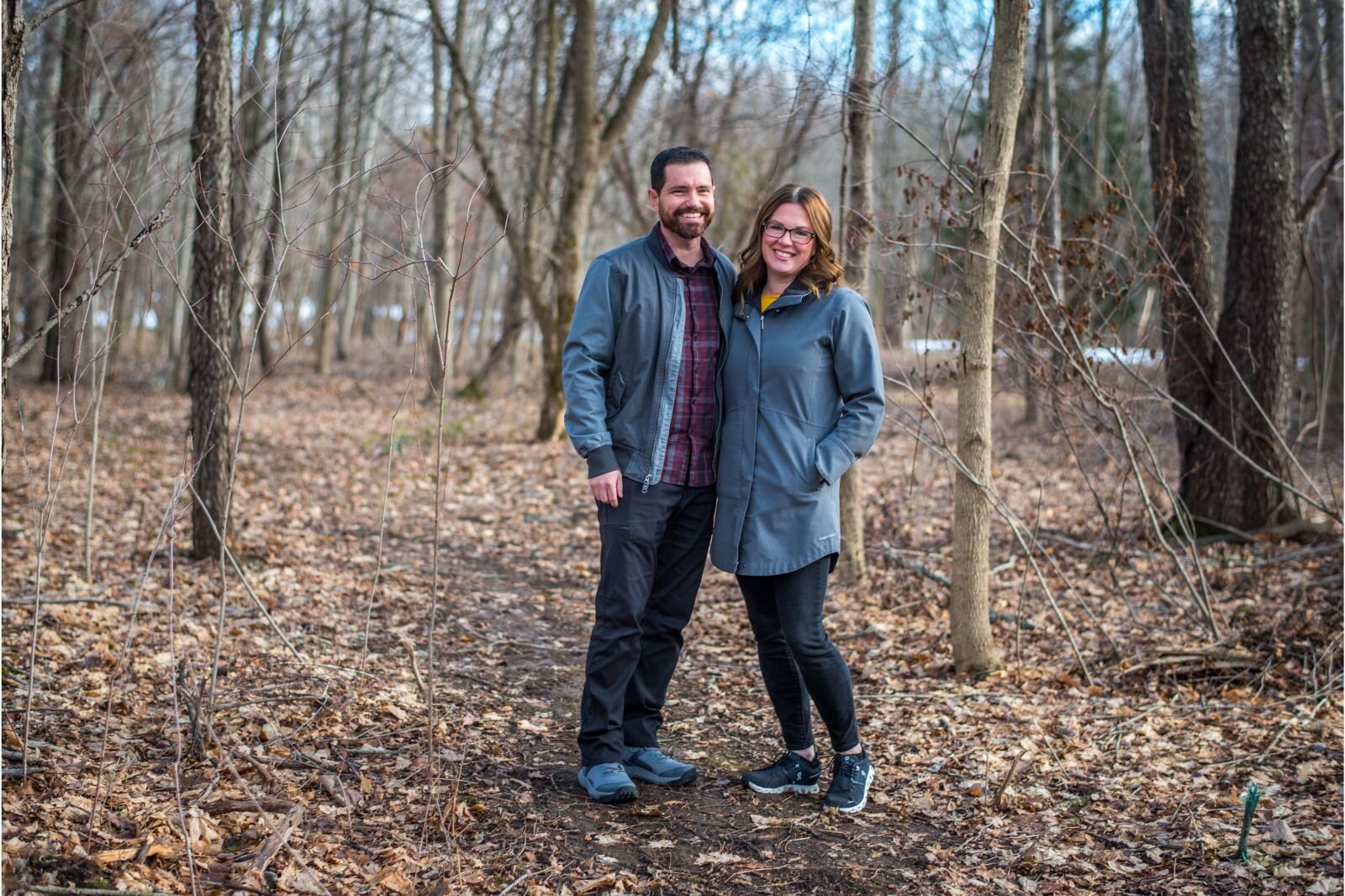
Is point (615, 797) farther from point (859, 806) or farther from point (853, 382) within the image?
point (853, 382)

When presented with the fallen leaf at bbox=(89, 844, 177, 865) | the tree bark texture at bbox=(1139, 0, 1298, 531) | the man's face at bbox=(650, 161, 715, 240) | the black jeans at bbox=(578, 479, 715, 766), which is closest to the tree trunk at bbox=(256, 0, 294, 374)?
the man's face at bbox=(650, 161, 715, 240)

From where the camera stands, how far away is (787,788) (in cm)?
379

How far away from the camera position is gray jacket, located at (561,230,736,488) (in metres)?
3.55

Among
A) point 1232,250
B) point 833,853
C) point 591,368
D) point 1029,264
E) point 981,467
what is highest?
point 1232,250

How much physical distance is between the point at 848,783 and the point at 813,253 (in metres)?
1.81

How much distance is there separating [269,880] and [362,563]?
434 centimetres

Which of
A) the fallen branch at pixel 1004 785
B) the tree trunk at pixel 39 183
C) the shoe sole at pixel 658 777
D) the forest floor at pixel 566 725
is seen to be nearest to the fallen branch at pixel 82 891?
the forest floor at pixel 566 725

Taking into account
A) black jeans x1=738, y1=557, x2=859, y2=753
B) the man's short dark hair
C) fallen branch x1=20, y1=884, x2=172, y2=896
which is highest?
the man's short dark hair

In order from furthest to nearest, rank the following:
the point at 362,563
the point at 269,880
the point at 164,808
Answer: the point at 362,563 → the point at 164,808 → the point at 269,880

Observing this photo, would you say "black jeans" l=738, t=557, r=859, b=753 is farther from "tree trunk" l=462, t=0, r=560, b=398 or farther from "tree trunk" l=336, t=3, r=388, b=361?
"tree trunk" l=336, t=3, r=388, b=361

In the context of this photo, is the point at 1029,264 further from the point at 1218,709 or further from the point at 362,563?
the point at 362,563

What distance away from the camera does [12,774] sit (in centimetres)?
316

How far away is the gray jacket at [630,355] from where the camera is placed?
3.55 metres

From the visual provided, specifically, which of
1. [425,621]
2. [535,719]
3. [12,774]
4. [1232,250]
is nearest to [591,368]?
[535,719]
